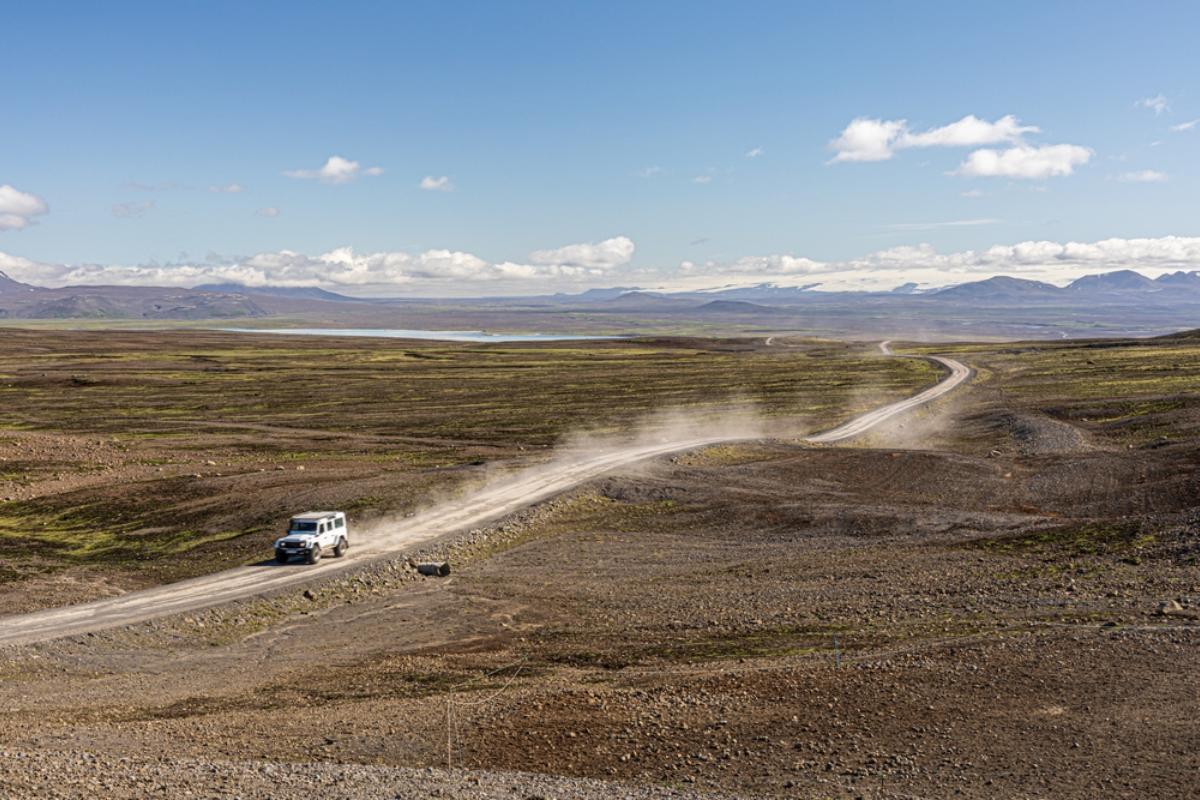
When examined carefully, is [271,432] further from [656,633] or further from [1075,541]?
[1075,541]

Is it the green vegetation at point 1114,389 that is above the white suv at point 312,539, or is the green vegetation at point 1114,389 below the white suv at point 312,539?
above

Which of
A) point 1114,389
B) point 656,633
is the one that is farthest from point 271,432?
point 1114,389

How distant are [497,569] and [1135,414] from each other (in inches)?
3166

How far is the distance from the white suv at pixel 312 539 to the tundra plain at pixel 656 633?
12.2 feet

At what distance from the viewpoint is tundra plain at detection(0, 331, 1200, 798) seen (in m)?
24.0

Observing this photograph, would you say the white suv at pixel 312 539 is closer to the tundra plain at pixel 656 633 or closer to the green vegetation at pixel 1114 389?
the tundra plain at pixel 656 633

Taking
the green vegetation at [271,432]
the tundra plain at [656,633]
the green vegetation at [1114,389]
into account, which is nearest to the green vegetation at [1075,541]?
the tundra plain at [656,633]

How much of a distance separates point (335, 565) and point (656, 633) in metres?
19.5

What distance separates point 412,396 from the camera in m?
147

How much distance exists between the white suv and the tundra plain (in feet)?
12.2

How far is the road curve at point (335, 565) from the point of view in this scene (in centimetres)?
3956

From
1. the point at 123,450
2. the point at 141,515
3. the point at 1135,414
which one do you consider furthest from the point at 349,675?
the point at 1135,414

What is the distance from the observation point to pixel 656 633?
3597 cm

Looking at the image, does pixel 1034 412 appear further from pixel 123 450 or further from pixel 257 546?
pixel 123 450
